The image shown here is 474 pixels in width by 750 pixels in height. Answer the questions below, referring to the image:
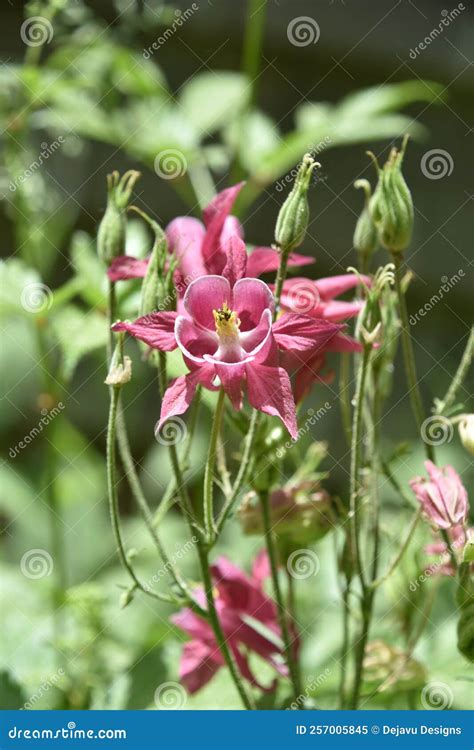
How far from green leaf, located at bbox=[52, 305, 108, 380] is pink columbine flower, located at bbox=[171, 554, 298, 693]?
8.5 inches

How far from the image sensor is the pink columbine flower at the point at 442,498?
0.63 m

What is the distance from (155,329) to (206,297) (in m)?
0.04

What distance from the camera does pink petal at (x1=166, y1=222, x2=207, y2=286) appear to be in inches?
27.2

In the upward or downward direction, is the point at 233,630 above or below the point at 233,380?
below

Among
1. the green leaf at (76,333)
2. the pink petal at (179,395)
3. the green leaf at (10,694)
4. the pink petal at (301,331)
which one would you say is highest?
the pink petal at (301,331)

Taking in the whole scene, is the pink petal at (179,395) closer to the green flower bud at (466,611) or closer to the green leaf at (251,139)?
the green flower bud at (466,611)

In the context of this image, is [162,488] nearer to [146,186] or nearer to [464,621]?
[146,186]

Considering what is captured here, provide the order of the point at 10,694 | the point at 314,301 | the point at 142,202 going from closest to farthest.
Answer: the point at 314,301, the point at 10,694, the point at 142,202

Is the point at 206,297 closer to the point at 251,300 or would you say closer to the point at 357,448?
the point at 251,300

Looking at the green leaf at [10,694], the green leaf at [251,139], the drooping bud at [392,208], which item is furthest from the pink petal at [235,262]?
the green leaf at [251,139]

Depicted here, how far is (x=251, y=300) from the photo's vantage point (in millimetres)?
616

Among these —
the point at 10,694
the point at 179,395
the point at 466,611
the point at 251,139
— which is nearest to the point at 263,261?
the point at 179,395

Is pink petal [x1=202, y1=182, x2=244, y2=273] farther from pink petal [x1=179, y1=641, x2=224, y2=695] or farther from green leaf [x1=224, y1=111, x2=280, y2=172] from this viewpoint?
green leaf [x1=224, y1=111, x2=280, y2=172]

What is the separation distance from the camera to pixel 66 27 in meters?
1.21
